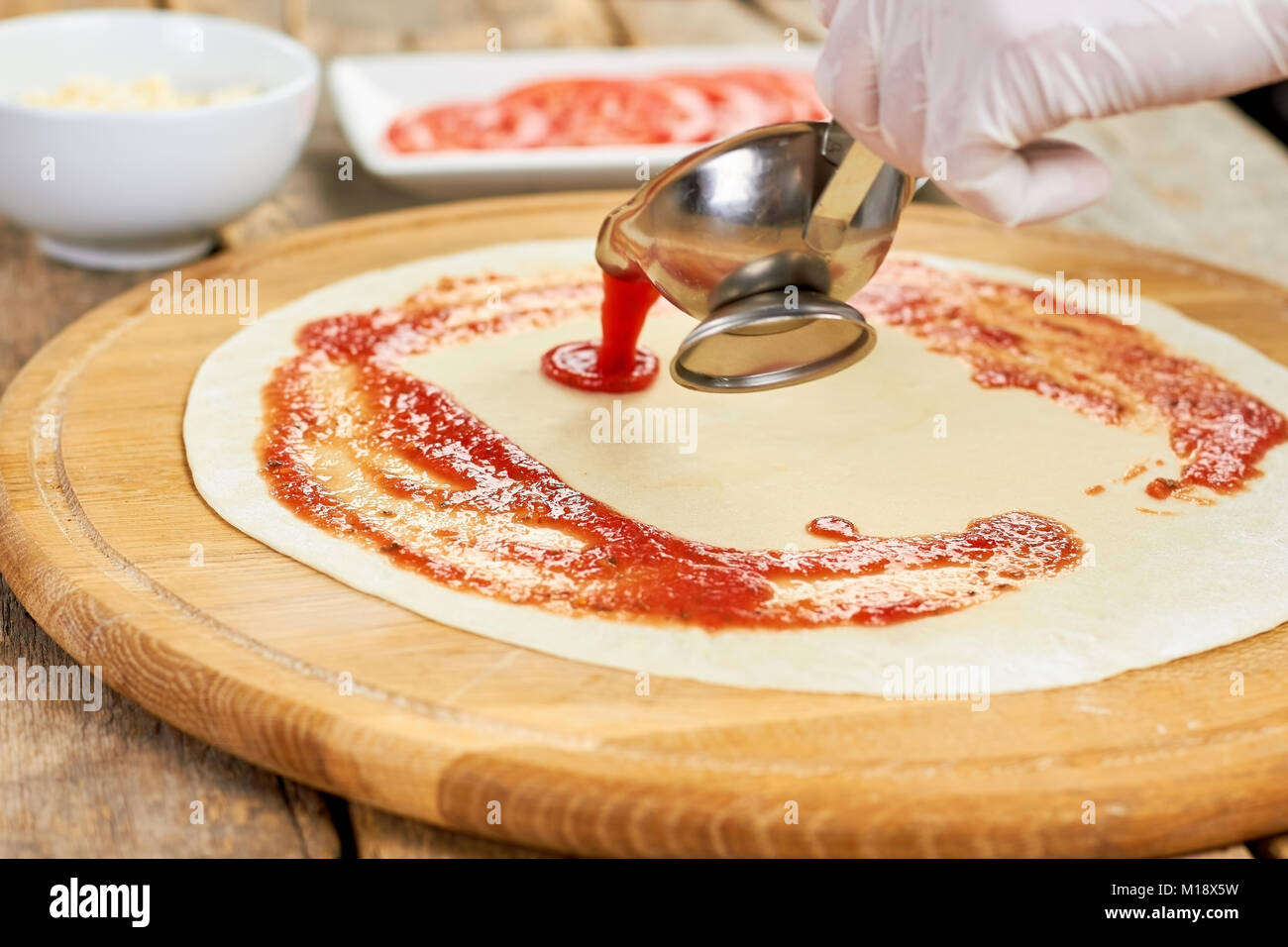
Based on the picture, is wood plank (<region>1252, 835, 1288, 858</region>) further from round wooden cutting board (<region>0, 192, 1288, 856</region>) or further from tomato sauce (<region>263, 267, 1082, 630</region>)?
tomato sauce (<region>263, 267, 1082, 630</region>)

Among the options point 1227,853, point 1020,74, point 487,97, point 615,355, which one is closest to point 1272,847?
point 1227,853

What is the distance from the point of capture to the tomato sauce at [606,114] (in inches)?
106

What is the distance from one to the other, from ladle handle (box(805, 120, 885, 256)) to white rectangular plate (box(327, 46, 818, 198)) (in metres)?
1.01

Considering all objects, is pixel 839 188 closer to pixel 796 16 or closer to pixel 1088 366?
pixel 1088 366

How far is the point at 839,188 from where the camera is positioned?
1.54 meters

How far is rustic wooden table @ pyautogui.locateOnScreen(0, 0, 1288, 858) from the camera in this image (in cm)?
122

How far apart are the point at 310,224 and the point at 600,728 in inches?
68.4

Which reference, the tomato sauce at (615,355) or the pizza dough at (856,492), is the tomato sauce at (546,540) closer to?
the pizza dough at (856,492)

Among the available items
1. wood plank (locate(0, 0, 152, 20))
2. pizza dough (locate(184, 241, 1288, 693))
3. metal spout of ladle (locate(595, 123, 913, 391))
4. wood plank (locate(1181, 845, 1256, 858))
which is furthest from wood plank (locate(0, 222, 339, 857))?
wood plank (locate(0, 0, 152, 20))

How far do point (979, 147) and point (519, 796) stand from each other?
30.8 inches

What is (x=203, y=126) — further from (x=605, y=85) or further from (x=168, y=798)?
(x=168, y=798)

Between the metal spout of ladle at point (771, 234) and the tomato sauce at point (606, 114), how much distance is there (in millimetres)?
1126

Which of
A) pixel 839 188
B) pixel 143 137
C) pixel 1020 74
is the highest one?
pixel 1020 74
